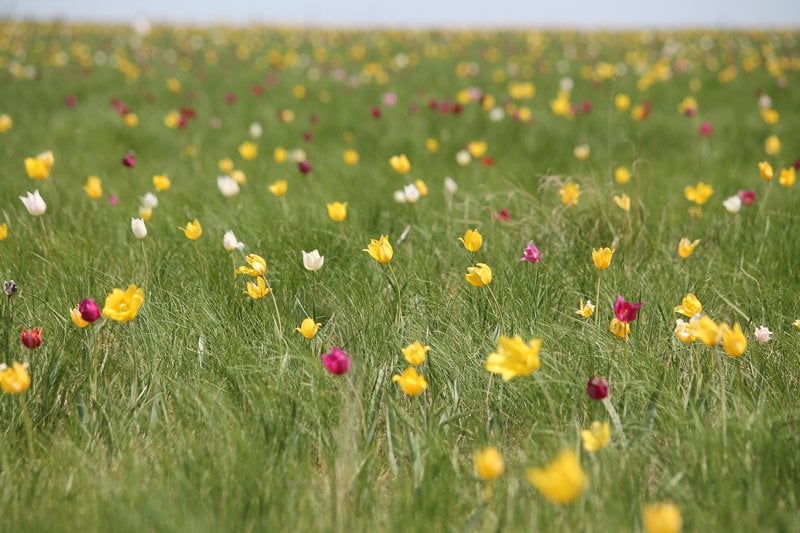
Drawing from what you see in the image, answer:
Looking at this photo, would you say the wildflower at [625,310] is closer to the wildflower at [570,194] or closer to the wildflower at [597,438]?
the wildflower at [597,438]

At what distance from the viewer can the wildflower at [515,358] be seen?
141 centimetres

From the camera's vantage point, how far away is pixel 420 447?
1.60 meters

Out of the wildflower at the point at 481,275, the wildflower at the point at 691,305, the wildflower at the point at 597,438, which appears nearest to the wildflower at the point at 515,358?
the wildflower at the point at 597,438

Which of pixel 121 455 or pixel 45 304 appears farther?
pixel 45 304

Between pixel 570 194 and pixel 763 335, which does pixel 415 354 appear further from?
pixel 570 194

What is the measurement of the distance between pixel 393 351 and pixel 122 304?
2.52 ft

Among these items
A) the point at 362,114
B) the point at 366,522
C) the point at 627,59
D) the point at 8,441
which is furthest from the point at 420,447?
the point at 627,59

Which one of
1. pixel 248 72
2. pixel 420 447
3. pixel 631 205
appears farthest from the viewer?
pixel 248 72

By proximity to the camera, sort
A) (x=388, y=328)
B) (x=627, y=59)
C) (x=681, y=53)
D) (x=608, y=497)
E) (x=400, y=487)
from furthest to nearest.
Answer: (x=681, y=53) < (x=627, y=59) < (x=388, y=328) < (x=400, y=487) < (x=608, y=497)

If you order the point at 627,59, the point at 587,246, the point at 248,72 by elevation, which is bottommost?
the point at 587,246

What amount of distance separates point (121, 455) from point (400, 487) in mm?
651

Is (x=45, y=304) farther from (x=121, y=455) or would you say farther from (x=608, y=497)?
(x=608, y=497)

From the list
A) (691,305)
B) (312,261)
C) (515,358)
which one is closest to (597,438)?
(515,358)

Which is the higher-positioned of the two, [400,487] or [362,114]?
[362,114]
